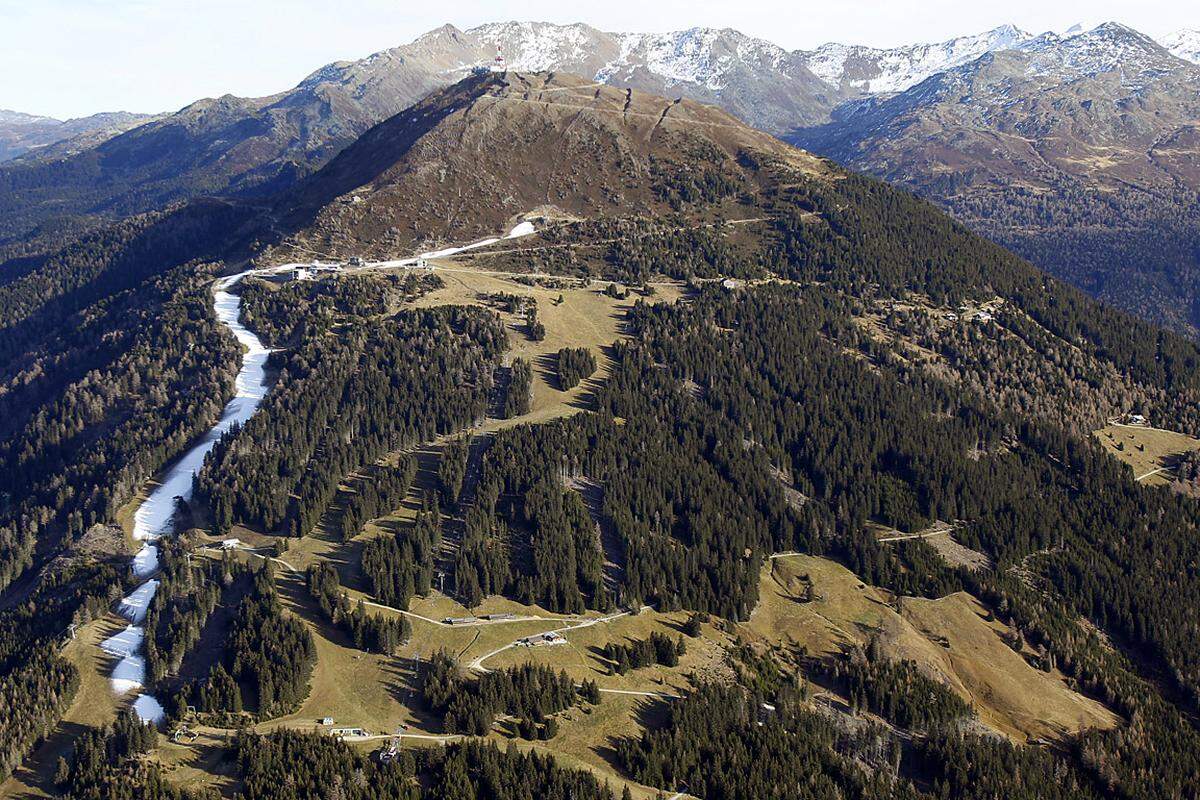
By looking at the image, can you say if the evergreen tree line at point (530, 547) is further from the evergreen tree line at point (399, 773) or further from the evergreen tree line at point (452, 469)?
the evergreen tree line at point (399, 773)

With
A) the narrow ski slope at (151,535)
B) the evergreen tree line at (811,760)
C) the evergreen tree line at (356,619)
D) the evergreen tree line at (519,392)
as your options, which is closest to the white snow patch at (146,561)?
the narrow ski slope at (151,535)

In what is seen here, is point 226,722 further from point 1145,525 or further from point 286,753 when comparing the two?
point 1145,525

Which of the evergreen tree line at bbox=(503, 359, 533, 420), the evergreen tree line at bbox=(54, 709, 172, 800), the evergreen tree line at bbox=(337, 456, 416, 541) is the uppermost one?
the evergreen tree line at bbox=(503, 359, 533, 420)

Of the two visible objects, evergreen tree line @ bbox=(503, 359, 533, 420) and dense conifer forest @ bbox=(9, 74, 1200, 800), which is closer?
dense conifer forest @ bbox=(9, 74, 1200, 800)

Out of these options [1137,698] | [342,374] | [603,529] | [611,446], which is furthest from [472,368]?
[1137,698]

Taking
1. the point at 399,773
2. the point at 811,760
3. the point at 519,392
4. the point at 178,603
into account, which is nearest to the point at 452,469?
the point at 519,392

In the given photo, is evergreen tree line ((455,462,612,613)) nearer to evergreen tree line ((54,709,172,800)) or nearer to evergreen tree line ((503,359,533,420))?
evergreen tree line ((503,359,533,420))

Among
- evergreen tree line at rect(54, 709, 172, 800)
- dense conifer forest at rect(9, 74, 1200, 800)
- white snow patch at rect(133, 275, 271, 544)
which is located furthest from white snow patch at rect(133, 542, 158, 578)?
evergreen tree line at rect(54, 709, 172, 800)

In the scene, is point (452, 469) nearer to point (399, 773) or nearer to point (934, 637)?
point (399, 773)

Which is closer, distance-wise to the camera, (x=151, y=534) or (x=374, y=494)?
(x=151, y=534)

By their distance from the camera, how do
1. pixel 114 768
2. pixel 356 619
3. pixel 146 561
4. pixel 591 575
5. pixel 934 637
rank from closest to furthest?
pixel 114 768
pixel 356 619
pixel 146 561
pixel 591 575
pixel 934 637
